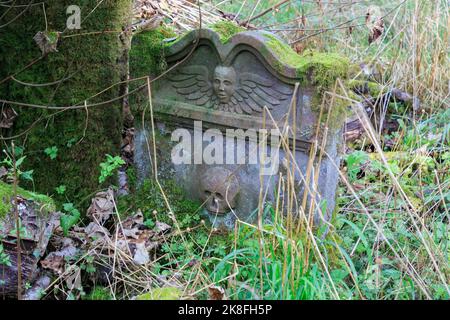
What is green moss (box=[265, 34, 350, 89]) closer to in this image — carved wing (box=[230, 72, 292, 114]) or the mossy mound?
carved wing (box=[230, 72, 292, 114])

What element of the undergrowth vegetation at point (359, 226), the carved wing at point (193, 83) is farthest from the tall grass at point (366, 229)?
the carved wing at point (193, 83)

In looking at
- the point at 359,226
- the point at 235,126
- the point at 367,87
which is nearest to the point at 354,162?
the point at 359,226

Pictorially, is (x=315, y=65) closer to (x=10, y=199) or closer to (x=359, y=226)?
(x=359, y=226)

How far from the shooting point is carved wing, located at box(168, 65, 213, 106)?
3396 millimetres

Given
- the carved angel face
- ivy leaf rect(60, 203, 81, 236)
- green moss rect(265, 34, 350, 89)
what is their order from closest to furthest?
green moss rect(265, 34, 350, 89) → ivy leaf rect(60, 203, 81, 236) → the carved angel face

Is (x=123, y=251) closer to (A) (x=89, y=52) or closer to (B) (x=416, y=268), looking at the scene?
(A) (x=89, y=52)

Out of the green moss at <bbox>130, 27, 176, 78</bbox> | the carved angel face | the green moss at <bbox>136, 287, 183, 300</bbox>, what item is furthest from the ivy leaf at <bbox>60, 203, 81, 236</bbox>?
the carved angel face

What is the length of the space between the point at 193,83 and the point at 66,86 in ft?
2.38

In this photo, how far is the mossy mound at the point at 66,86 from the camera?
3322 millimetres

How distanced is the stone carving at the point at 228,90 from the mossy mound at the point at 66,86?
1.47 ft

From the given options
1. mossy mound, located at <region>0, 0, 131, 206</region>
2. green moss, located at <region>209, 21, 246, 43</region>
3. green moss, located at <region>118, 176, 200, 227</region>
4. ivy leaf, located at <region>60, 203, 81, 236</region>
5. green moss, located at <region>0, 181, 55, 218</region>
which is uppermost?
green moss, located at <region>209, 21, 246, 43</region>

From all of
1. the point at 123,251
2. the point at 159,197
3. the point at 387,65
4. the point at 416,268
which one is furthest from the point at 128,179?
the point at 387,65

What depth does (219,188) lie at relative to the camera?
343cm
